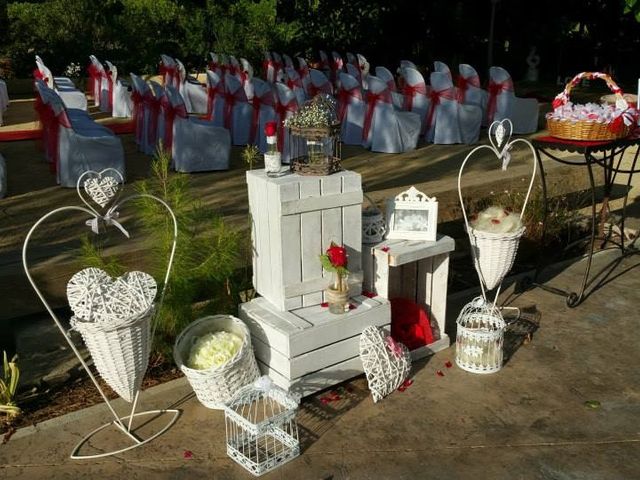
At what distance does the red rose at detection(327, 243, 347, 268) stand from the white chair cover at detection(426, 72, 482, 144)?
7.98 m

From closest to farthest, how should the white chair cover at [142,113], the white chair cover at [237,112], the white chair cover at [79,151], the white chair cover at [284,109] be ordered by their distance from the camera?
1. the white chair cover at [79,151]
2. the white chair cover at [284,109]
3. the white chair cover at [142,113]
4. the white chair cover at [237,112]

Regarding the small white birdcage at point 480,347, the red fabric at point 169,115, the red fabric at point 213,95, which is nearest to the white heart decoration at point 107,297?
the small white birdcage at point 480,347

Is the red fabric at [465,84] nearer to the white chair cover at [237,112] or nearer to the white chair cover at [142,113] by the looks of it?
the white chair cover at [237,112]

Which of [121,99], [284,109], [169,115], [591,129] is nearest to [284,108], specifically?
[284,109]

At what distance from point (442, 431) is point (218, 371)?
1218 mm

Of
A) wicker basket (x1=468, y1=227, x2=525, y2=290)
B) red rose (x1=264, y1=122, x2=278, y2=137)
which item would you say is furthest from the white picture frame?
red rose (x1=264, y1=122, x2=278, y2=137)

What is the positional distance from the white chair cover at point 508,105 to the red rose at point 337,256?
9107mm

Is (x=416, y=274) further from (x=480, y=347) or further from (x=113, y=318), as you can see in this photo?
(x=113, y=318)

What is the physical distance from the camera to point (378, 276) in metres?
4.26

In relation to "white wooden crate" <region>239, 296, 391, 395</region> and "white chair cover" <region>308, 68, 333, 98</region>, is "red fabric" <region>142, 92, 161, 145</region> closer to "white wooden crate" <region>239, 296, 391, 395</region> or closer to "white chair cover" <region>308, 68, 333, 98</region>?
Result: "white chair cover" <region>308, 68, 333, 98</region>

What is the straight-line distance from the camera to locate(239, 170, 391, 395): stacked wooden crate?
380 cm

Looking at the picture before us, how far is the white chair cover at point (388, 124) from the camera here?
10.5 meters

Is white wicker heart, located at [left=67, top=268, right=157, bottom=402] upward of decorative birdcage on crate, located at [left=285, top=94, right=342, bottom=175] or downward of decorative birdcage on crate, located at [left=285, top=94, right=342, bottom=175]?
downward

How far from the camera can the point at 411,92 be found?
38.8 feet
